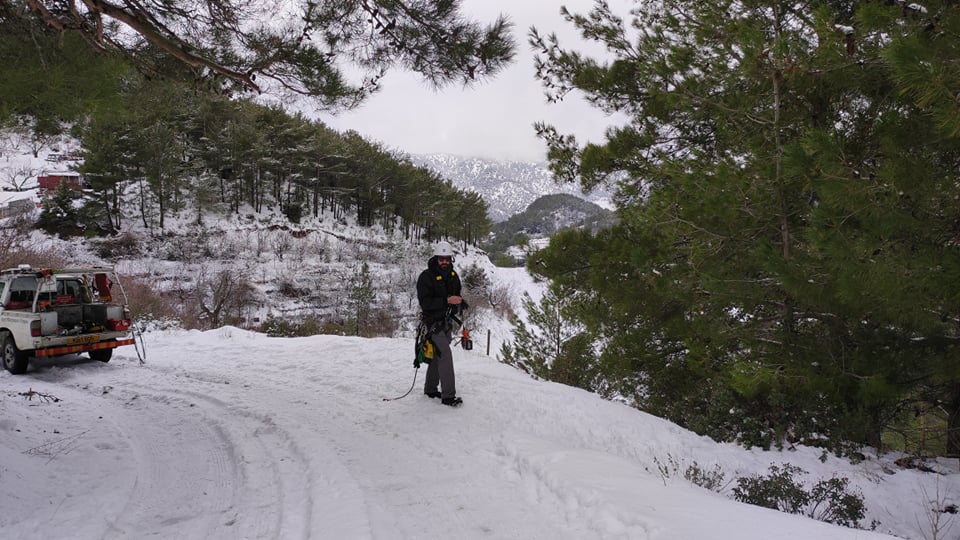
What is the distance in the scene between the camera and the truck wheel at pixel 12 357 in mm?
8469

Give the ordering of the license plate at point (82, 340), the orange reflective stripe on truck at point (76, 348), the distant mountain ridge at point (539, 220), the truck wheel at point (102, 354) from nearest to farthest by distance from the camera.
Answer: the orange reflective stripe on truck at point (76, 348), the license plate at point (82, 340), the truck wheel at point (102, 354), the distant mountain ridge at point (539, 220)

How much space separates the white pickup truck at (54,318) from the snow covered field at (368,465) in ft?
2.71

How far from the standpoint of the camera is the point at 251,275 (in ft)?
101

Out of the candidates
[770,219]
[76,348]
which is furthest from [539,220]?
[770,219]

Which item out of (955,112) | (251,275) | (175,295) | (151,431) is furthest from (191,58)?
(251,275)

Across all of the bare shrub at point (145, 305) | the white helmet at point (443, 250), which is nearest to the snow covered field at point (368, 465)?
the white helmet at point (443, 250)

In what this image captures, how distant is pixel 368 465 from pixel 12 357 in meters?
8.52

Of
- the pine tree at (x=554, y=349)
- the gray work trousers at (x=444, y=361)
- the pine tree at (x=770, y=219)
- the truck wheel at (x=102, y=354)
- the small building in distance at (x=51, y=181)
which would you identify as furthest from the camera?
the small building in distance at (x=51, y=181)

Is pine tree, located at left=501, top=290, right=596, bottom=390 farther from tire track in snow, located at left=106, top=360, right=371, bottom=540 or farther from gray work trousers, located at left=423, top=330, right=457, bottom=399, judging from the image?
tire track in snow, located at left=106, top=360, right=371, bottom=540

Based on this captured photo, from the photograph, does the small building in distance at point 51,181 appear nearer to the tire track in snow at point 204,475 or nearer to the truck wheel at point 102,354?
the truck wheel at point 102,354

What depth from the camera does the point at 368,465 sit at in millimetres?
4297

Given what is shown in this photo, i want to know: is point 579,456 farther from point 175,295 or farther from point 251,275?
point 251,275

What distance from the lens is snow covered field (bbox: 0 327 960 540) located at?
10.5 feet

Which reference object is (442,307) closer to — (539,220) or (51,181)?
(51,181)
